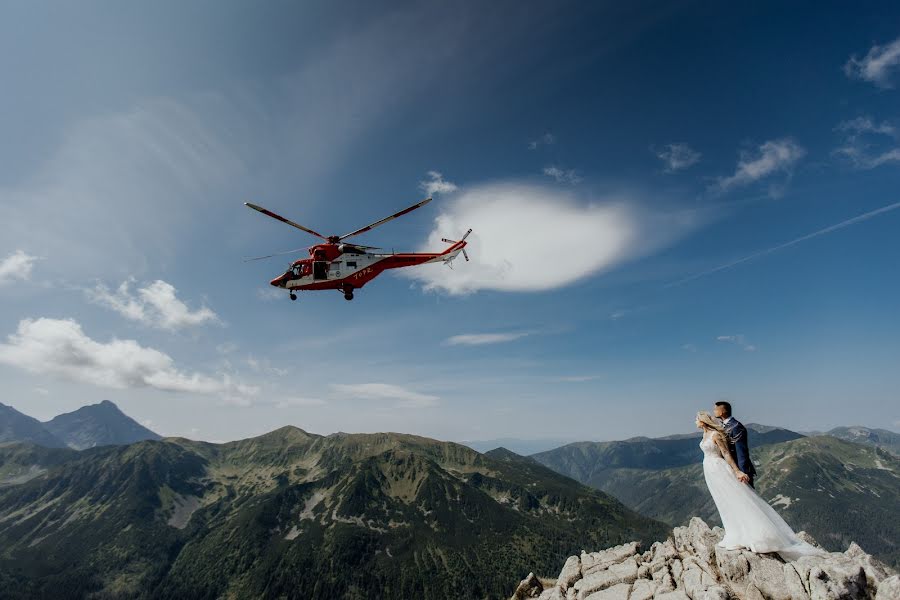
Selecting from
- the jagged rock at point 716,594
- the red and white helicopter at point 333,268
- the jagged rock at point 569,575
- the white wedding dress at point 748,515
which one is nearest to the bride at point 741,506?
the white wedding dress at point 748,515

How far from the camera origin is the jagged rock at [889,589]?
14.2m

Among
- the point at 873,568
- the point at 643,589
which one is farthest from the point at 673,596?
the point at 873,568

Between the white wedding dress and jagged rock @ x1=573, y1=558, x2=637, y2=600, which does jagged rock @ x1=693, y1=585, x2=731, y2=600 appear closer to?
the white wedding dress

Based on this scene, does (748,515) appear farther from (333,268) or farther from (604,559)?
(333,268)

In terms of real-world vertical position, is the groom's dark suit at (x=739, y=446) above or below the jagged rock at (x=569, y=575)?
above

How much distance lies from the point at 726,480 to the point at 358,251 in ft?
93.7

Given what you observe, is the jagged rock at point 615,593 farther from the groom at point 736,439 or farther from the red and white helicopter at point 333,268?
the red and white helicopter at point 333,268

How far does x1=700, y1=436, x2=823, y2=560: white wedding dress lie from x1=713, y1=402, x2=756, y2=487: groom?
Result: 490 millimetres

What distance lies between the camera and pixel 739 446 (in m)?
15.8

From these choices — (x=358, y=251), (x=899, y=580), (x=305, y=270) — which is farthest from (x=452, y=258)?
(x=899, y=580)

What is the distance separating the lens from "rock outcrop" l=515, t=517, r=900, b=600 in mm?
15234

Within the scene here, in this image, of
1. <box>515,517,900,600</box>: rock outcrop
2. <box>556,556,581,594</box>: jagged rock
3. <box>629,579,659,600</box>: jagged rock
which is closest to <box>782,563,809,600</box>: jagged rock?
<box>515,517,900,600</box>: rock outcrop

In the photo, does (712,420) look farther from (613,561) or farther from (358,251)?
(358,251)

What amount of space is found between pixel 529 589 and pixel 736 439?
25230 millimetres
